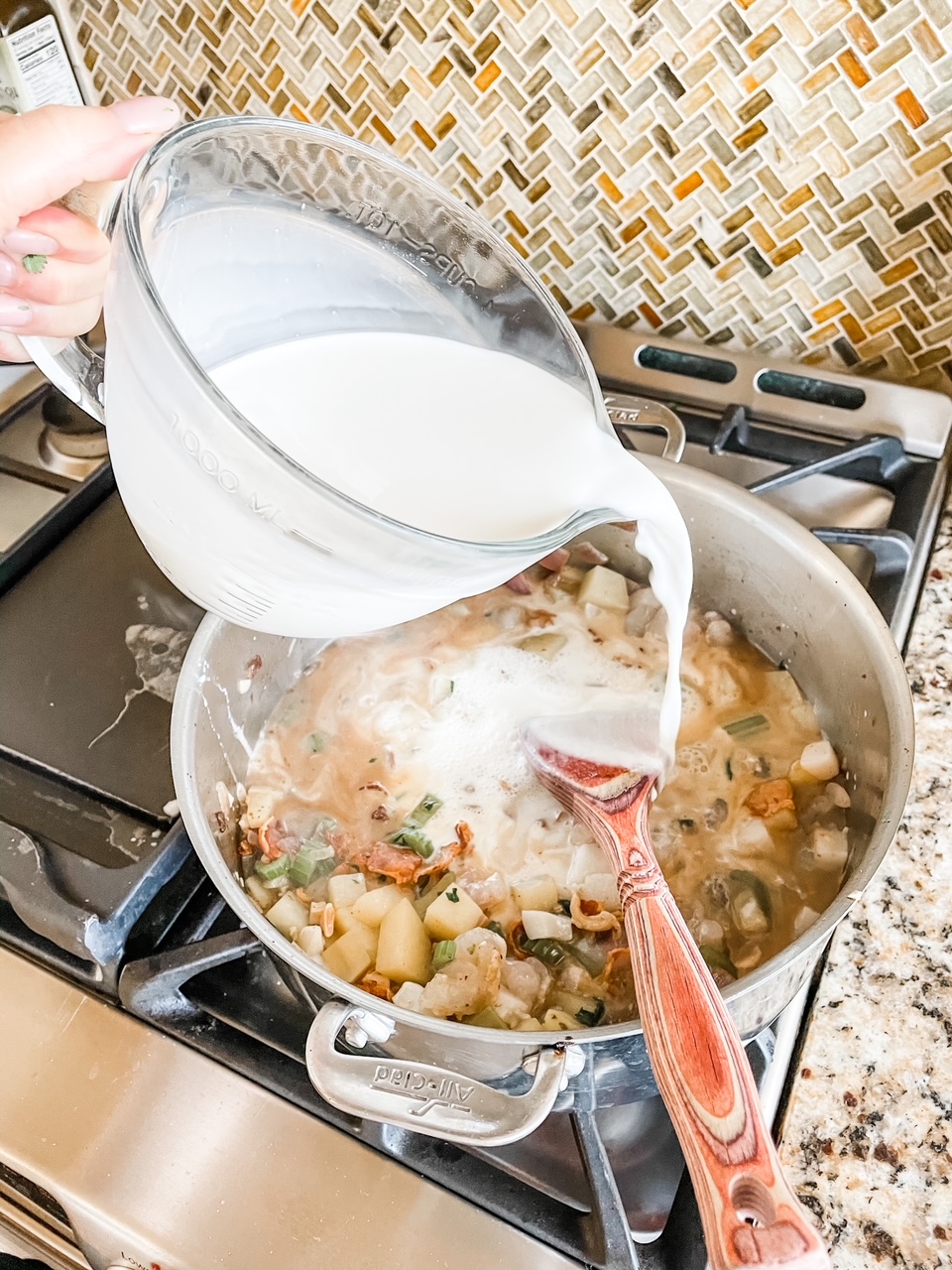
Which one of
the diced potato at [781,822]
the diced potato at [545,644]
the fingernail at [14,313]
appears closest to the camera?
the fingernail at [14,313]

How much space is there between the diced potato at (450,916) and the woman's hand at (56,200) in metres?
0.54

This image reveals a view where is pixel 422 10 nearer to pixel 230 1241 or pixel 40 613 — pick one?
pixel 40 613

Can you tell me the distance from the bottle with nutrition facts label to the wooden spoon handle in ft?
3.76

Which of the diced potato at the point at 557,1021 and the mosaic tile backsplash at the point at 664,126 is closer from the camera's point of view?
the diced potato at the point at 557,1021

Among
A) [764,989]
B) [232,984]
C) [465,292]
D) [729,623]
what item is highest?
[465,292]

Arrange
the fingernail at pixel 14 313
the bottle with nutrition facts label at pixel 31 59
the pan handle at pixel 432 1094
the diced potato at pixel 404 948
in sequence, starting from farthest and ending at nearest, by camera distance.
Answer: the bottle with nutrition facts label at pixel 31 59, the diced potato at pixel 404 948, the fingernail at pixel 14 313, the pan handle at pixel 432 1094

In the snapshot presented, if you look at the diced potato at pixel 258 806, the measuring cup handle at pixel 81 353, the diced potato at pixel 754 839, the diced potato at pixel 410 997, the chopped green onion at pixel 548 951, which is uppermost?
the measuring cup handle at pixel 81 353

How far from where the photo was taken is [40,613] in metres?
1.02

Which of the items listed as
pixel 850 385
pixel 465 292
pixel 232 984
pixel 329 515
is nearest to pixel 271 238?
pixel 465 292

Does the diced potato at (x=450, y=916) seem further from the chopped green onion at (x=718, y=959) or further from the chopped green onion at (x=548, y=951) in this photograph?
the chopped green onion at (x=718, y=959)

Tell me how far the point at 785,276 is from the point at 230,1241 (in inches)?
41.9

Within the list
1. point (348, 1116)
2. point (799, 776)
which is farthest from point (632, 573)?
point (348, 1116)

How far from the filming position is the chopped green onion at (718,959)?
0.82 m

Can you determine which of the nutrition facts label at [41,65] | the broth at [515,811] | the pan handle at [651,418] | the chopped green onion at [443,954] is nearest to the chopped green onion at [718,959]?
the broth at [515,811]
